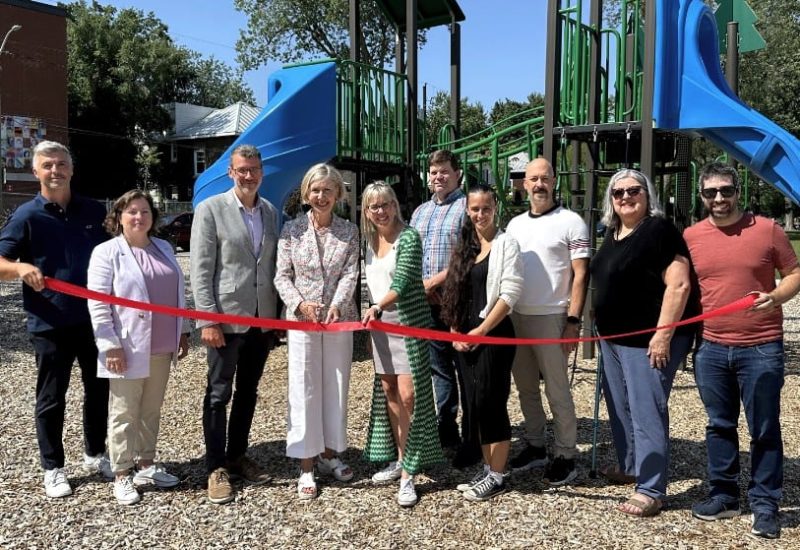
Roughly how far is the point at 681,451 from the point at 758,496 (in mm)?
1234

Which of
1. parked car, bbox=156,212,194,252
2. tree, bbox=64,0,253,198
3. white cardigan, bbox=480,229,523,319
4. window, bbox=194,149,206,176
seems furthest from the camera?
window, bbox=194,149,206,176

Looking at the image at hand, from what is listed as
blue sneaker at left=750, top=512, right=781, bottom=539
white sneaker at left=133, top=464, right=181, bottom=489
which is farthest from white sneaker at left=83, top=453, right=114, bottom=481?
blue sneaker at left=750, top=512, right=781, bottom=539

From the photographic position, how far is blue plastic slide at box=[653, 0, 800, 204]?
5.73 m

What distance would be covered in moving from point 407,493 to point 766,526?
180 cm

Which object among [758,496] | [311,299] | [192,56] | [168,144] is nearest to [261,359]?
[311,299]

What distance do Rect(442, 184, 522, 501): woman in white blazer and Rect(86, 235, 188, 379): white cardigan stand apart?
1.67 m

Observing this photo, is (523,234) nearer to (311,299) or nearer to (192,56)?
(311,299)

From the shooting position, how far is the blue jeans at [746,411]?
3.39 meters

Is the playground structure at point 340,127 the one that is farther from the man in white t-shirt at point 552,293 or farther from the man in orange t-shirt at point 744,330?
the man in orange t-shirt at point 744,330

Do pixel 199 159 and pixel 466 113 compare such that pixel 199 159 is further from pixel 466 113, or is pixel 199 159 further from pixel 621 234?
pixel 621 234

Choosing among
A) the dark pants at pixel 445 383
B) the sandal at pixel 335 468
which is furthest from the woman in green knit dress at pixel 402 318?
the dark pants at pixel 445 383

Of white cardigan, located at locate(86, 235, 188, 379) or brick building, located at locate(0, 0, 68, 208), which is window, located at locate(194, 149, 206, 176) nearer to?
brick building, located at locate(0, 0, 68, 208)

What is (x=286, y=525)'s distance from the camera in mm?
3582

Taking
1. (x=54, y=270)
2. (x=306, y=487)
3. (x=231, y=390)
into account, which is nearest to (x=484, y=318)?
(x=306, y=487)
